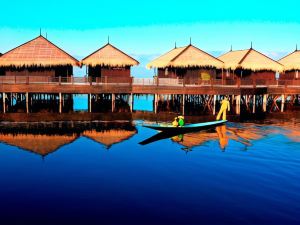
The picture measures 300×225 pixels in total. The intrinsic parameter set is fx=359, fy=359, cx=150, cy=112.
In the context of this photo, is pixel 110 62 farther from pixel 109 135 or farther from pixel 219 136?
pixel 219 136

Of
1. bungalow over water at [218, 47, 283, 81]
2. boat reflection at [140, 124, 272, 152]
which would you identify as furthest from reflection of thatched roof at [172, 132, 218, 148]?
bungalow over water at [218, 47, 283, 81]

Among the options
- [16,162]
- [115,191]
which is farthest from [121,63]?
[115,191]

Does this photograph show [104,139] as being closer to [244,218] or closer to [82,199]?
[82,199]

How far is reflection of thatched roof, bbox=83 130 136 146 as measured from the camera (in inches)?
853

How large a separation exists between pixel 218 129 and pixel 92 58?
15.0m

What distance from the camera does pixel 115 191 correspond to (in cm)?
1259

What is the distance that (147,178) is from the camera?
46.6 ft

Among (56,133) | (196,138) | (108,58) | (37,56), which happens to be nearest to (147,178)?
(196,138)

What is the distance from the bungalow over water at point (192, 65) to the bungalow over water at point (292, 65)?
10597 mm

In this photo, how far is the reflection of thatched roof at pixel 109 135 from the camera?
21.7m

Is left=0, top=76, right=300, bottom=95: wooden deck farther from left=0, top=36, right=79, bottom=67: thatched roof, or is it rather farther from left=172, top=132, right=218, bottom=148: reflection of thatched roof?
left=172, top=132, right=218, bottom=148: reflection of thatched roof

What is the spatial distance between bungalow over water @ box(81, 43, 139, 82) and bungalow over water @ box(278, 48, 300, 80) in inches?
753

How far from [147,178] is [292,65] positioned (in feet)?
111

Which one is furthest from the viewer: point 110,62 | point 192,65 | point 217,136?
point 192,65
